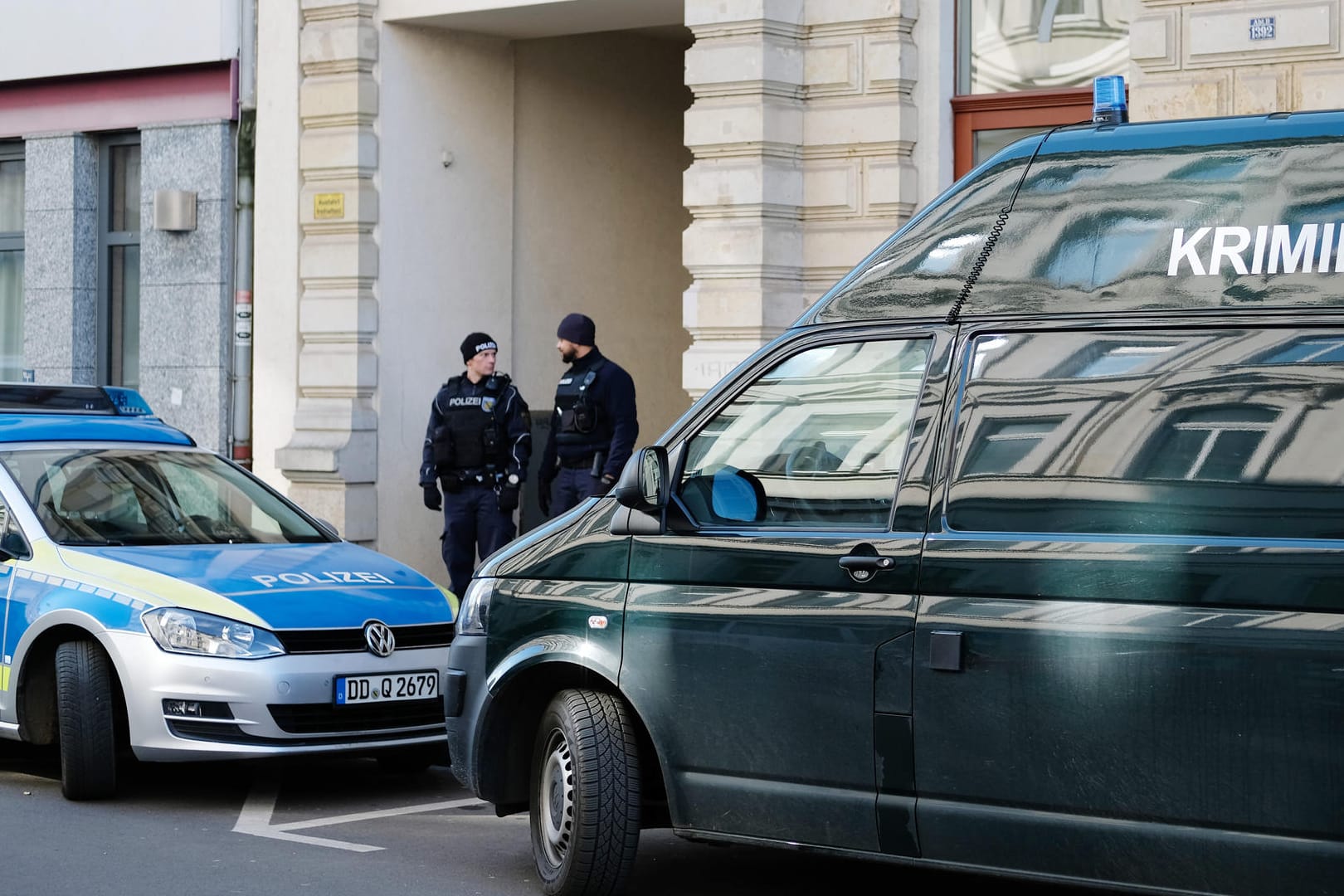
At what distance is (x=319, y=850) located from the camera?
7.14 metres

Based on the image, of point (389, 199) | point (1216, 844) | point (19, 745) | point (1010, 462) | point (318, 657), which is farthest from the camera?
point (389, 199)

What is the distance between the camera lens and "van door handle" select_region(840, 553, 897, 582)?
217 inches

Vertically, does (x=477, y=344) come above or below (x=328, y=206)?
below

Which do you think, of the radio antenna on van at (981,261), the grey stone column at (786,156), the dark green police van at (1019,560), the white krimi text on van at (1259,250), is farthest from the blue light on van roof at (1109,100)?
the grey stone column at (786,156)

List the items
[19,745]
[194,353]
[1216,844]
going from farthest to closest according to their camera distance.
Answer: [194,353], [19,745], [1216,844]

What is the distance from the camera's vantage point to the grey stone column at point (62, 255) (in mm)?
17297

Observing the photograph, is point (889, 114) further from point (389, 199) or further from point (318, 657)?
point (318, 657)

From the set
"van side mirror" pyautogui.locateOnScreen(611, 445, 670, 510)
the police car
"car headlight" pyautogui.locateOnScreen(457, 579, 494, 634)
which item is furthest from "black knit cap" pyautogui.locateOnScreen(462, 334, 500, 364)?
"van side mirror" pyautogui.locateOnScreen(611, 445, 670, 510)

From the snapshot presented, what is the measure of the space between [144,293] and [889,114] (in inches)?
284

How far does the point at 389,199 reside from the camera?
1495 centimetres

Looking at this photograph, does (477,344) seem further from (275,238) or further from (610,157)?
(610,157)

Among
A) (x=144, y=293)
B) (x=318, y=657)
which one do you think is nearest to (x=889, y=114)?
(x=318, y=657)

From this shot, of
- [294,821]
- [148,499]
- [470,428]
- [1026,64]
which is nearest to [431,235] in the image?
[470,428]

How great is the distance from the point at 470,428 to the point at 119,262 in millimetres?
6102
